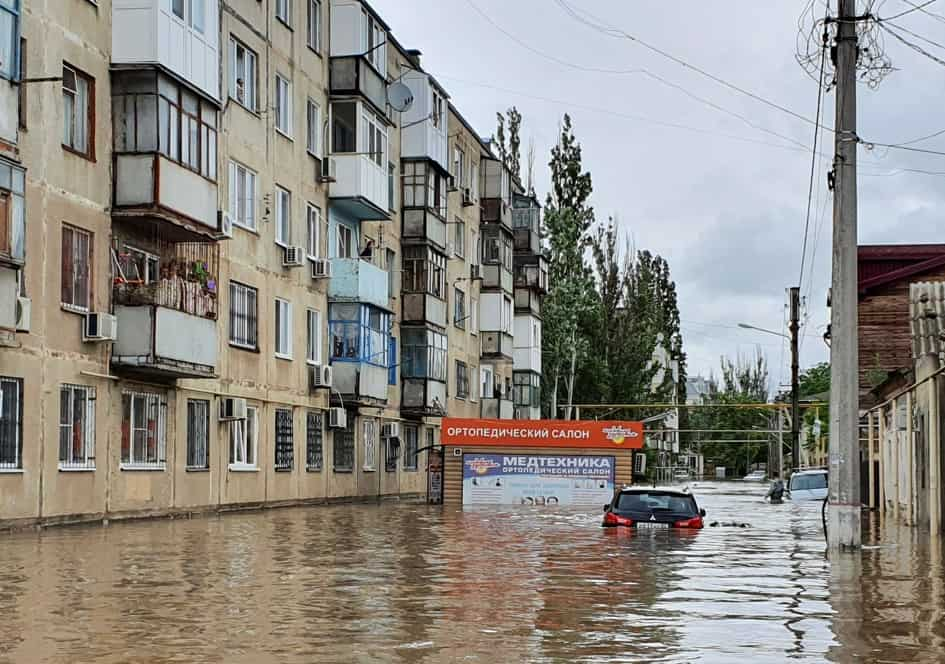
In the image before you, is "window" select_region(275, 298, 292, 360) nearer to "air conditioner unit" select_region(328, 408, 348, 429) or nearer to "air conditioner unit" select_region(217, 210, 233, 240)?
"air conditioner unit" select_region(328, 408, 348, 429)

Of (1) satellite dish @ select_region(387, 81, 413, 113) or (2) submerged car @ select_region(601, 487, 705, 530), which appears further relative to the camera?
(1) satellite dish @ select_region(387, 81, 413, 113)

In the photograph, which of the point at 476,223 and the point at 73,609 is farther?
the point at 476,223

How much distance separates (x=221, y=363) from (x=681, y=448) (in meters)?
108

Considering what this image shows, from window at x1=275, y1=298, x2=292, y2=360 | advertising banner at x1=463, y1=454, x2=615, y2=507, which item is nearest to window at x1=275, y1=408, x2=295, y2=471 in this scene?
window at x1=275, y1=298, x2=292, y2=360

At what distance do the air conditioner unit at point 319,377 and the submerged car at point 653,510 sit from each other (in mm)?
16506

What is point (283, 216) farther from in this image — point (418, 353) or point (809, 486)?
point (809, 486)

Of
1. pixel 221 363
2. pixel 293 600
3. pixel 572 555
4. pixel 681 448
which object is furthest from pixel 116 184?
pixel 681 448

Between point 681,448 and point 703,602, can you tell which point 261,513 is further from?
point 681,448

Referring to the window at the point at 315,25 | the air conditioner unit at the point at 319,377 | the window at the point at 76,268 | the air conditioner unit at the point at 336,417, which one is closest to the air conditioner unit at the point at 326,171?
the window at the point at 315,25

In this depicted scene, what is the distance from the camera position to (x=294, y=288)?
137 feet

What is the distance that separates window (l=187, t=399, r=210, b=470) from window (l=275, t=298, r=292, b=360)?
5435 millimetres

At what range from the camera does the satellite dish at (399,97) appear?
1936 inches

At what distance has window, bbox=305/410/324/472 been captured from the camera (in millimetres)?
43062

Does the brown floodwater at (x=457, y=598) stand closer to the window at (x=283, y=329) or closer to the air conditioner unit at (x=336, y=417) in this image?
the window at (x=283, y=329)
